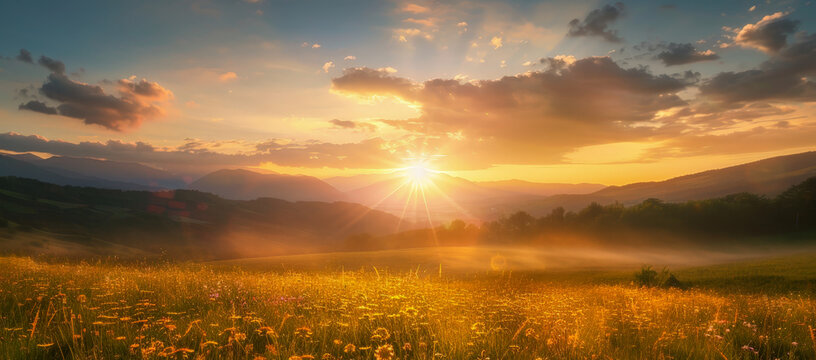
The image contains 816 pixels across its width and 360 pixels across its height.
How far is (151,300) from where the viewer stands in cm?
735

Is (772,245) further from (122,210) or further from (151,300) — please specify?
(122,210)

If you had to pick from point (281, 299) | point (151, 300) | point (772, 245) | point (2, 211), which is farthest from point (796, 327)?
point (2, 211)

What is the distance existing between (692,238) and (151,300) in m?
103

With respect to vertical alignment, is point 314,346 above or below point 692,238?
above

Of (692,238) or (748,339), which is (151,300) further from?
(692,238)

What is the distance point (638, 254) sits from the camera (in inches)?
3086

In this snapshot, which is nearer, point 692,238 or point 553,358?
point 553,358

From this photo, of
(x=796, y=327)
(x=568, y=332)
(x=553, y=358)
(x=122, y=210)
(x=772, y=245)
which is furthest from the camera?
(x=122, y=210)

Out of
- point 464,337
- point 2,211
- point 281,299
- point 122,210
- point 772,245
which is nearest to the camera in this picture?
point 464,337

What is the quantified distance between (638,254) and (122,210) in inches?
7968

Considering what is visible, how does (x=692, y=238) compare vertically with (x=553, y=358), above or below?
below

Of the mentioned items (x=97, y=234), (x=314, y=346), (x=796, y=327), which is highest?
(x=314, y=346)

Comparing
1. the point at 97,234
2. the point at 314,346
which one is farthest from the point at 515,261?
the point at 97,234

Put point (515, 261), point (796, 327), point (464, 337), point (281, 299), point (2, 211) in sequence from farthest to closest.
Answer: point (2, 211)
point (515, 261)
point (281, 299)
point (796, 327)
point (464, 337)
